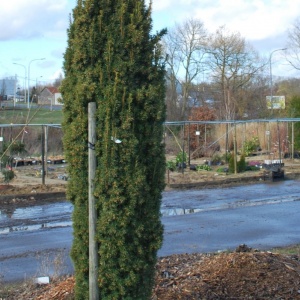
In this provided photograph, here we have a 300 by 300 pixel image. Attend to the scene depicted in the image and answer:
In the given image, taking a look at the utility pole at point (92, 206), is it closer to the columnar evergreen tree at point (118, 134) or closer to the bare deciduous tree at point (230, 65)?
the columnar evergreen tree at point (118, 134)

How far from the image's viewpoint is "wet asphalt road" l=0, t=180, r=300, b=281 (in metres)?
10.1

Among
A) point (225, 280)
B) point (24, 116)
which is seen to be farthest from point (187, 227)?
point (24, 116)

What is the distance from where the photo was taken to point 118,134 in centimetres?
484

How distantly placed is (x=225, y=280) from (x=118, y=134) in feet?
7.81

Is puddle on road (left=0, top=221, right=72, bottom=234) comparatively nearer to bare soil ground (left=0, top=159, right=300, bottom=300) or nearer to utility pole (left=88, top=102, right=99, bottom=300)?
bare soil ground (left=0, top=159, right=300, bottom=300)

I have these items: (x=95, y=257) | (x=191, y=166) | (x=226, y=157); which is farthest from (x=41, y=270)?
(x=226, y=157)

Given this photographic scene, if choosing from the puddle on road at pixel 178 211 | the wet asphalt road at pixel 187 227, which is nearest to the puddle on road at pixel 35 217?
the wet asphalt road at pixel 187 227

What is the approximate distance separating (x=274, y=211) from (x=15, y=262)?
765 centimetres

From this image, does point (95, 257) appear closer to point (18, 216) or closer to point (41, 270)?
point (41, 270)

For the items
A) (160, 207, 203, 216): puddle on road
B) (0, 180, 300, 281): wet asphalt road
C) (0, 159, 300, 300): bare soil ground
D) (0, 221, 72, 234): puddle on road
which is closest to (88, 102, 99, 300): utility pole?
(0, 159, 300, 300): bare soil ground

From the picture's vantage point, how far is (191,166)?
2550 cm

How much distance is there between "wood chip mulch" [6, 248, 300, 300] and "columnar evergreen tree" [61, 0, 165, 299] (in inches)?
40.0

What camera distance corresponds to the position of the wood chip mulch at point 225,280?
6043 millimetres

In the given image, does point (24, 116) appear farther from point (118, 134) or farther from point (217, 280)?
point (118, 134)
